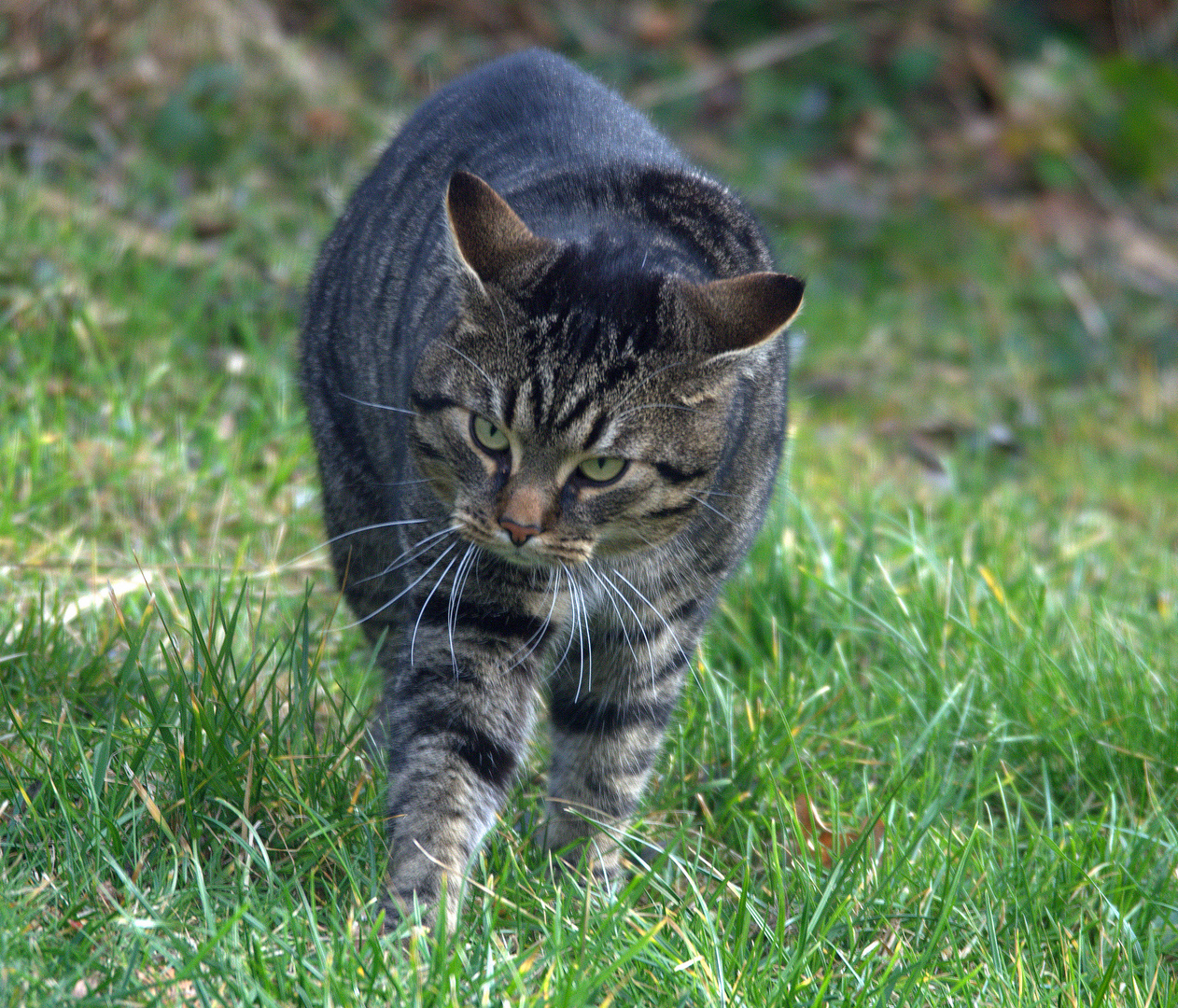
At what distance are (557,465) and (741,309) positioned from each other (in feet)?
1.31

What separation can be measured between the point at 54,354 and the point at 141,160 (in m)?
1.48

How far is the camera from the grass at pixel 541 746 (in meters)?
1.79

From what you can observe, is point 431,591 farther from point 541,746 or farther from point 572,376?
point 541,746

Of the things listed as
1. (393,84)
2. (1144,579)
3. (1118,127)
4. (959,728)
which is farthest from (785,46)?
(959,728)

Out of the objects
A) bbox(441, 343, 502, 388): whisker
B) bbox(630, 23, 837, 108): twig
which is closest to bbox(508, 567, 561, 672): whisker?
bbox(441, 343, 502, 388): whisker

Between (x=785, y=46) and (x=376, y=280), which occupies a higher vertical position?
(x=376, y=280)

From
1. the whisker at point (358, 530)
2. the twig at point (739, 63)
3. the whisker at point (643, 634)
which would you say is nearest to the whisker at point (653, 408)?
the whisker at point (643, 634)

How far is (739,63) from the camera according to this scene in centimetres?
683

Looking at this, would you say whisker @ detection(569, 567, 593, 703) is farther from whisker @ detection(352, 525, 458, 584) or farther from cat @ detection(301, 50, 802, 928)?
whisker @ detection(352, 525, 458, 584)

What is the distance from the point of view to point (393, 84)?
5852 millimetres

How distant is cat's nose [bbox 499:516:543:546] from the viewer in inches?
80.8

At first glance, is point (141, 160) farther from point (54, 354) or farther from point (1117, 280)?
point (1117, 280)

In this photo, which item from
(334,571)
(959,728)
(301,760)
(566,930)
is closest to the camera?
(566,930)

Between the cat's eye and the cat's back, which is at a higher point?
the cat's back
